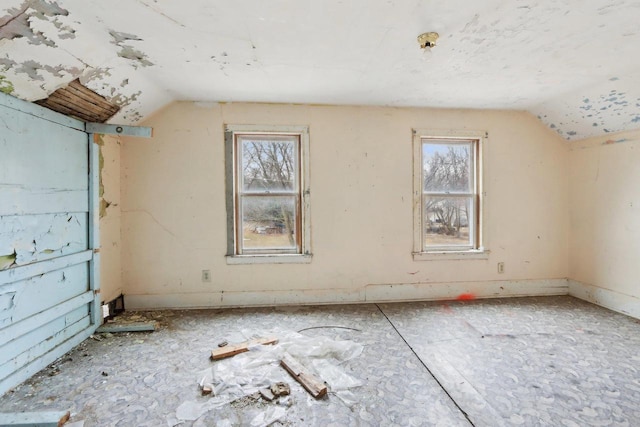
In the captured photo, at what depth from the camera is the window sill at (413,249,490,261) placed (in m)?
3.38

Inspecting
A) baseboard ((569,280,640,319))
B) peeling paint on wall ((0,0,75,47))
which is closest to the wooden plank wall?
peeling paint on wall ((0,0,75,47))

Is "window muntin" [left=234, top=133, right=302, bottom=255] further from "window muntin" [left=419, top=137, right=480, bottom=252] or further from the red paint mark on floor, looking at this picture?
the red paint mark on floor

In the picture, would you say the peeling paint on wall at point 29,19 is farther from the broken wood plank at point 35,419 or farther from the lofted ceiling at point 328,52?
the broken wood plank at point 35,419

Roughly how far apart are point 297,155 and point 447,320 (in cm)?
227

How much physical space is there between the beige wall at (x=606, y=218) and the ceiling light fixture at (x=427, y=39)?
8.23 ft

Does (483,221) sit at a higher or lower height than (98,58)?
lower

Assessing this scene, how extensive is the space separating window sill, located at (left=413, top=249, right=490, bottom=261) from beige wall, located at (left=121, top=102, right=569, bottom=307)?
0.21 ft

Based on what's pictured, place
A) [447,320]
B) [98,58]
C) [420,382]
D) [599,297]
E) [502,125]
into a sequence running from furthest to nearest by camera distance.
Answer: [502,125] → [599,297] → [447,320] → [98,58] → [420,382]

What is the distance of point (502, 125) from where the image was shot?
3.44m

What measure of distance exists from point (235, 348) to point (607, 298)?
3.78 meters

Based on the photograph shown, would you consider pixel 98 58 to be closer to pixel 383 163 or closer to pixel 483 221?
pixel 383 163

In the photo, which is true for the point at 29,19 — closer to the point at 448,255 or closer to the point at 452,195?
the point at 452,195

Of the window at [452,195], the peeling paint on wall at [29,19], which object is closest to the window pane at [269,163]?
the window at [452,195]

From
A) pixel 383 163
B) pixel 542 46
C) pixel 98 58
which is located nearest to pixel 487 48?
pixel 542 46
